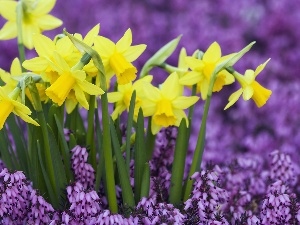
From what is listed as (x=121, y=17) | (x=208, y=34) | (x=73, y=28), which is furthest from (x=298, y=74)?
(x=73, y=28)

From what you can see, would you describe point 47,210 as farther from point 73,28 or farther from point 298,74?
point 73,28

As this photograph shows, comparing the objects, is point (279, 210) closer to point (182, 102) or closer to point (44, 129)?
point (182, 102)

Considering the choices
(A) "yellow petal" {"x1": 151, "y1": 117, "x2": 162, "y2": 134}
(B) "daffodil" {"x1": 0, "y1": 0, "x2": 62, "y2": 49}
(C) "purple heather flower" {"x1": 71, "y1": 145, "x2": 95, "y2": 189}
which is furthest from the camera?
(B) "daffodil" {"x1": 0, "y1": 0, "x2": 62, "y2": 49}

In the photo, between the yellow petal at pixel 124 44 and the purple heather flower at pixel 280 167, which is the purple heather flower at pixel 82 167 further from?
the purple heather flower at pixel 280 167

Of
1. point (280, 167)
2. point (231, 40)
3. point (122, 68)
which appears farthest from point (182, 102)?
point (231, 40)

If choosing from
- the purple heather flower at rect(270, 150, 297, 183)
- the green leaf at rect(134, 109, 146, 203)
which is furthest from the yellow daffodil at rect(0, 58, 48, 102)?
the purple heather flower at rect(270, 150, 297, 183)

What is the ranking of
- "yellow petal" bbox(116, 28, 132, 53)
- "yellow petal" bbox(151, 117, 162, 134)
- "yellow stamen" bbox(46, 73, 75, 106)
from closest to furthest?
1. "yellow stamen" bbox(46, 73, 75, 106)
2. "yellow petal" bbox(116, 28, 132, 53)
3. "yellow petal" bbox(151, 117, 162, 134)

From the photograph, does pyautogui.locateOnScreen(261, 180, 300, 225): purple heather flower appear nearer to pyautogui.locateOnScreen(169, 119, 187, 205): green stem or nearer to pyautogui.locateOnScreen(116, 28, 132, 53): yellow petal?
pyautogui.locateOnScreen(169, 119, 187, 205): green stem
